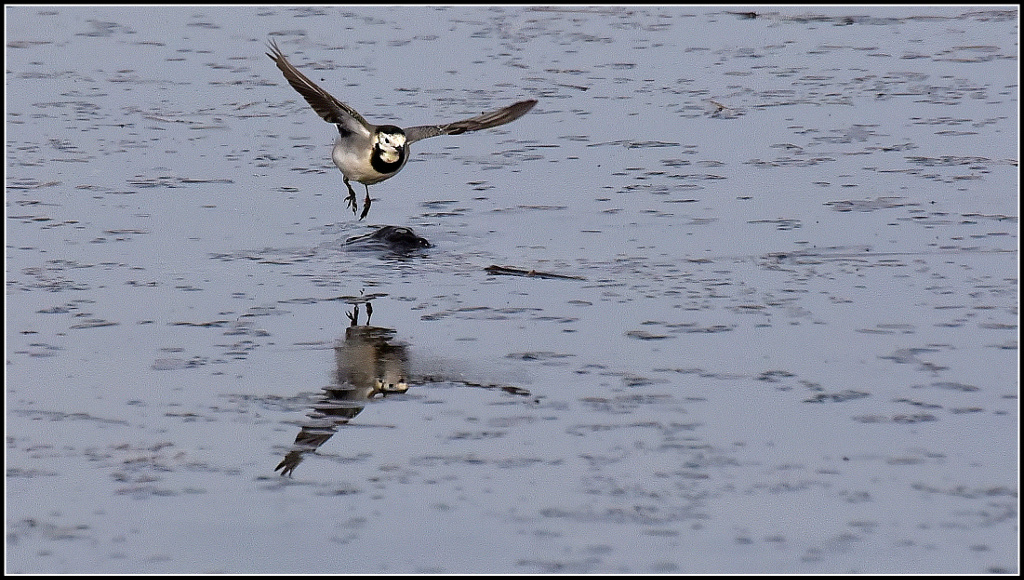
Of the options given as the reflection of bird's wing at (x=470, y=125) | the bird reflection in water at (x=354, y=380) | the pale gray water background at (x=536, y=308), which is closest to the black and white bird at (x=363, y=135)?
the reflection of bird's wing at (x=470, y=125)

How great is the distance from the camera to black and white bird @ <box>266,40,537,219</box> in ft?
28.4

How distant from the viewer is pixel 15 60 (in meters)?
13.0

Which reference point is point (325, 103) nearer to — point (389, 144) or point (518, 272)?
point (389, 144)

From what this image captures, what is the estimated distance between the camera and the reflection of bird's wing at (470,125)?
905 centimetres

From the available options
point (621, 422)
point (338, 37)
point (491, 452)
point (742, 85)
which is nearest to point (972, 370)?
point (621, 422)

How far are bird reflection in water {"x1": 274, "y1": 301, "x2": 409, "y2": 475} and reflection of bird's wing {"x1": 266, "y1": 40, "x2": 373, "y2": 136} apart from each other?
5.20 ft

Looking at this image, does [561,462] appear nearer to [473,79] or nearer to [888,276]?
[888,276]

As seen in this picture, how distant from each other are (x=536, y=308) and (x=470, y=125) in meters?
1.92

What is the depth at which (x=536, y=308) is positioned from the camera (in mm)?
7473

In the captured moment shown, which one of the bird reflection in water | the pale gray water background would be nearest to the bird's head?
the pale gray water background

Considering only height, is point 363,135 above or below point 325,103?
below

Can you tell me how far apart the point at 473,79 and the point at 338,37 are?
2183 mm

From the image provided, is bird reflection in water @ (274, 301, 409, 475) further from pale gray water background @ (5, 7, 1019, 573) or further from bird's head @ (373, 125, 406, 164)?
bird's head @ (373, 125, 406, 164)

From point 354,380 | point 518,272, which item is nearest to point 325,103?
point 518,272
